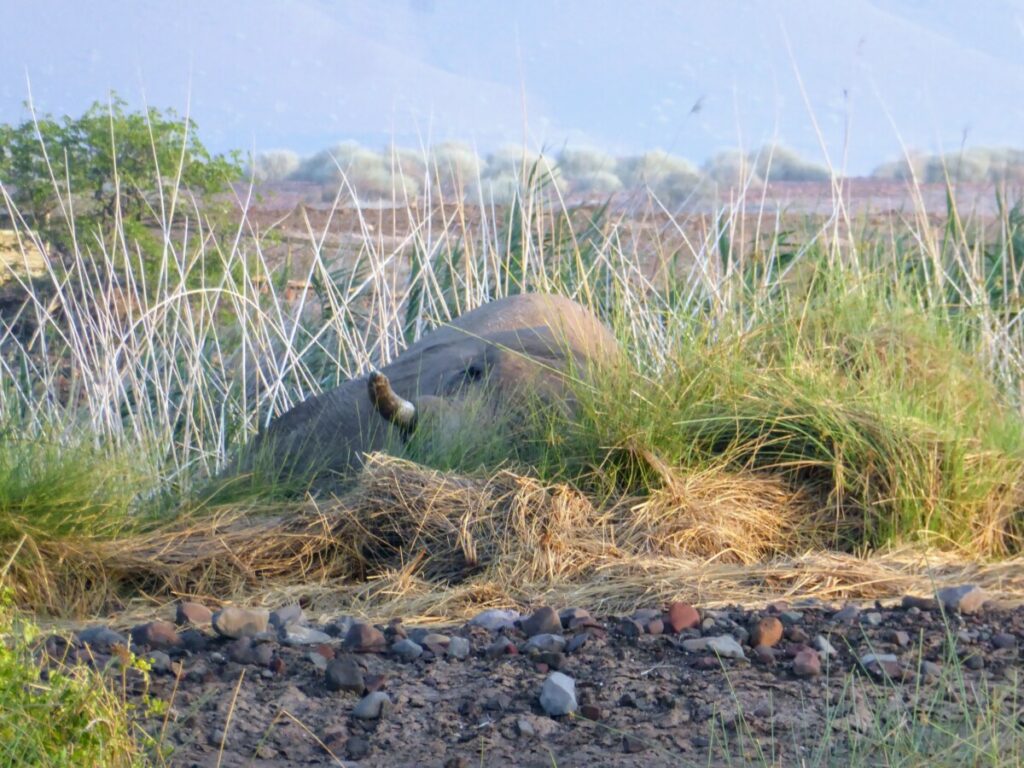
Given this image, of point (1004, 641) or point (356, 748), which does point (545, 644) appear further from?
point (1004, 641)

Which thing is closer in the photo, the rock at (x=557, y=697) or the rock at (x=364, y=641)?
the rock at (x=557, y=697)

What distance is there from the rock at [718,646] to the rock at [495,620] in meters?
0.44

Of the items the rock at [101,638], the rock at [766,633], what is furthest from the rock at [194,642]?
the rock at [766,633]

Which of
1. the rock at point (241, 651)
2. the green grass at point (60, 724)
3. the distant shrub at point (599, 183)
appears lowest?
the rock at point (241, 651)

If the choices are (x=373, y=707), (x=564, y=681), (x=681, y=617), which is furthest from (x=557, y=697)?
(x=681, y=617)

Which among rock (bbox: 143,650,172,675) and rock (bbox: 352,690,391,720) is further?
rock (bbox: 143,650,172,675)

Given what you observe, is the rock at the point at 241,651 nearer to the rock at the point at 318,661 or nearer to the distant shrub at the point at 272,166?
the rock at the point at 318,661

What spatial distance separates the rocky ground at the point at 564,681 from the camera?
2.19 metres

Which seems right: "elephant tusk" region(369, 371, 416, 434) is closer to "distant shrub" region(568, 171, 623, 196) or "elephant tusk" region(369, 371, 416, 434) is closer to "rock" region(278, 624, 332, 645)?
"rock" region(278, 624, 332, 645)

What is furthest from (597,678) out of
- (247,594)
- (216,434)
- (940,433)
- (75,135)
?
(75,135)

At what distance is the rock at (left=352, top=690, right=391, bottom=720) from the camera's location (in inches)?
93.2

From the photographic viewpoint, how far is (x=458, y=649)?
276 centimetres

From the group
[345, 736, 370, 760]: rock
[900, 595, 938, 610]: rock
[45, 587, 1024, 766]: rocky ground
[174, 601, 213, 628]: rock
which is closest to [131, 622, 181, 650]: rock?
[45, 587, 1024, 766]: rocky ground

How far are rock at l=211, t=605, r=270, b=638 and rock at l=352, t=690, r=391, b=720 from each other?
1.86 feet
